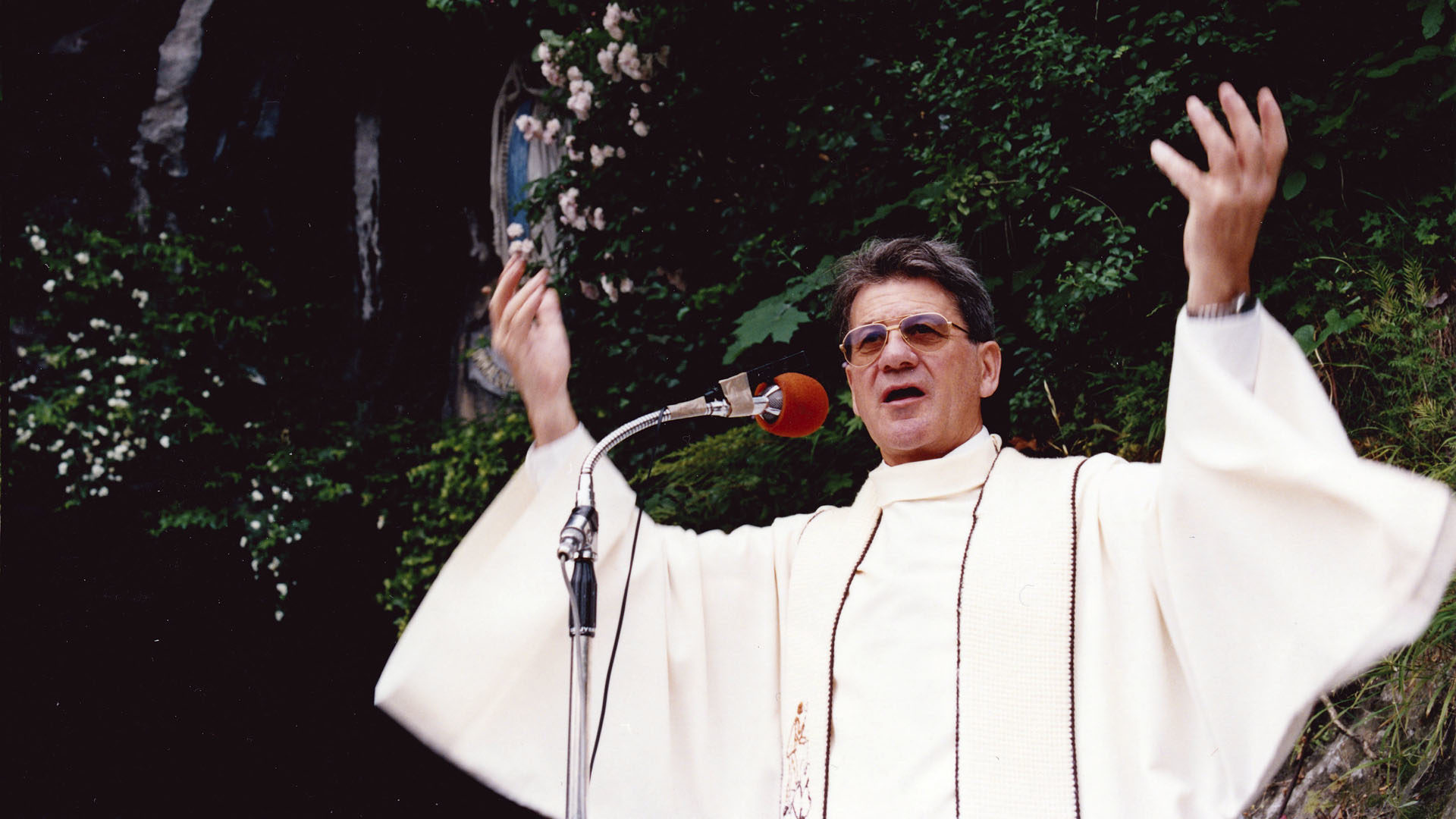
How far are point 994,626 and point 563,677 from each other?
89cm

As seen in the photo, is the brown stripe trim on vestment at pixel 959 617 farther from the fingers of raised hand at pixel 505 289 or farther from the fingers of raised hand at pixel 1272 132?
the fingers of raised hand at pixel 505 289

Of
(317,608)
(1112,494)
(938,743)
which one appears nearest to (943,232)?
(1112,494)

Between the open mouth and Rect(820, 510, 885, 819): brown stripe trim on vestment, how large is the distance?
0.25m

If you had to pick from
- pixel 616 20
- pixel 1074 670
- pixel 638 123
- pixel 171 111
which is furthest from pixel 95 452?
pixel 1074 670

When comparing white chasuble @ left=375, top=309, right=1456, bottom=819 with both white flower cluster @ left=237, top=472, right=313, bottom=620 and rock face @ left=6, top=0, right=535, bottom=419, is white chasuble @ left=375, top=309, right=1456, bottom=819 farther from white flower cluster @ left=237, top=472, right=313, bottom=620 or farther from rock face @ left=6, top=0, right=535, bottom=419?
rock face @ left=6, top=0, right=535, bottom=419

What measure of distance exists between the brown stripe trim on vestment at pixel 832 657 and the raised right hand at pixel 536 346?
0.66 metres

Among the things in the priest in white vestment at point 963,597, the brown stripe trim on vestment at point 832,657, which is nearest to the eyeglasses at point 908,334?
the priest in white vestment at point 963,597

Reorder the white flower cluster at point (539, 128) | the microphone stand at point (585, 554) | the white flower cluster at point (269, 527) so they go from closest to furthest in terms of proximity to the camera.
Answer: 1. the microphone stand at point (585, 554)
2. the white flower cluster at point (539, 128)
3. the white flower cluster at point (269, 527)

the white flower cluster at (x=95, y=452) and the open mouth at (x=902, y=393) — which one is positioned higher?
the white flower cluster at (x=95, y=452)

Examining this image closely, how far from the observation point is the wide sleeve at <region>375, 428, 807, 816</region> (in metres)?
2.18

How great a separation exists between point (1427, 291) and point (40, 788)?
666cm

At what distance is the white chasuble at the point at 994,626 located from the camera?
1.49m

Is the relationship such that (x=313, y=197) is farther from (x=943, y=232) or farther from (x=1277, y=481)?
(x=1277, y=481)

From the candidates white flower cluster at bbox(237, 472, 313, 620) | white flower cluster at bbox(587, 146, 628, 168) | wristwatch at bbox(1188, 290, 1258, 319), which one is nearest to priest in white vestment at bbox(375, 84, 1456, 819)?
wristwatch at bbox(1188, 290, 1258, 319)
